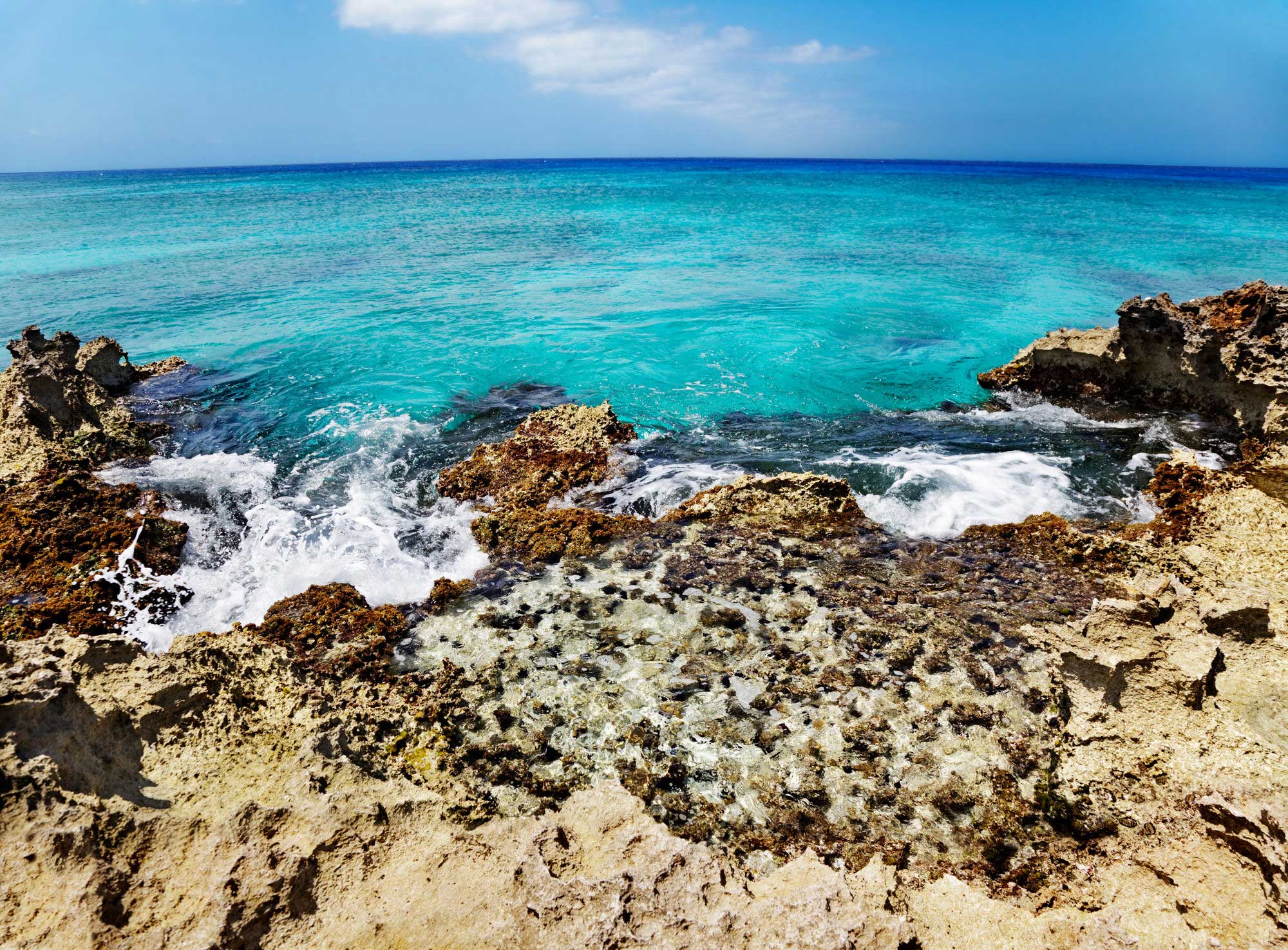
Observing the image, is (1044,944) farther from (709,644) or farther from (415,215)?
(415,215)

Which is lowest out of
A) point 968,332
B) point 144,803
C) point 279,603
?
point 279,603

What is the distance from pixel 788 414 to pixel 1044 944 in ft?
31.4

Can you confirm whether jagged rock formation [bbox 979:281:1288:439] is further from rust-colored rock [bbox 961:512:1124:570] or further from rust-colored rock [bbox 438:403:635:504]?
rust-colored rock [bbox 438:403:635:504]

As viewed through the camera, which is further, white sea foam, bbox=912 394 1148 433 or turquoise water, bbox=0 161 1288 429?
turquoise water, bbox=0 161 1288 429

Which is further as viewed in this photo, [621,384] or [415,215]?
[415,215]

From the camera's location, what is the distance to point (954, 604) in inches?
221

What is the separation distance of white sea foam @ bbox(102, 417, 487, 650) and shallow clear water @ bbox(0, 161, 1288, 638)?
4cm

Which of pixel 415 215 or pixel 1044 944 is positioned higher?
pixel 415 215

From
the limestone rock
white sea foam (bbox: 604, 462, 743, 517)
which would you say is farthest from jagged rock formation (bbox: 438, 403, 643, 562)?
the limestone rock

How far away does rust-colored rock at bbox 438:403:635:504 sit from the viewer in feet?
27.4

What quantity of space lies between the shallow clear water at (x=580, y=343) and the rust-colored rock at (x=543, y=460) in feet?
1.59

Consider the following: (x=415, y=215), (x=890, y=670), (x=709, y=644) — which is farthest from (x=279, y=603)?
(x=415, y=215)

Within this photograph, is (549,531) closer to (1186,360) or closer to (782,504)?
(782,504)

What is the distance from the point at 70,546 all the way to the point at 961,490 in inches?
398
